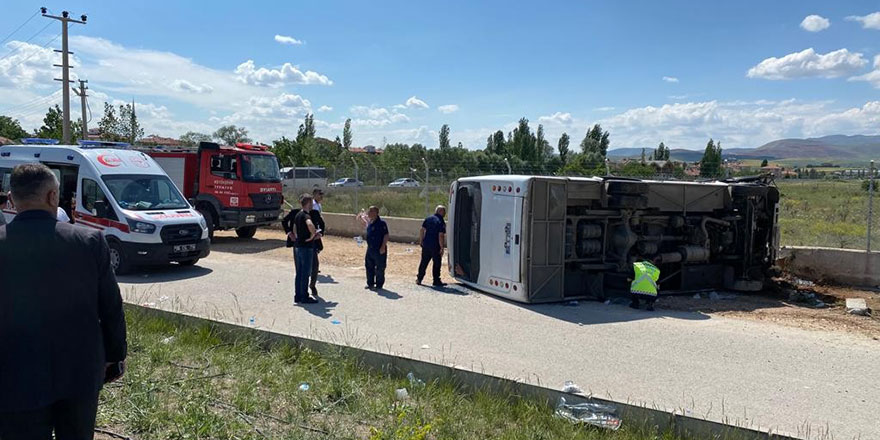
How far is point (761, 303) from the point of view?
1128cm

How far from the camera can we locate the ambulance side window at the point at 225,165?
17734 mm

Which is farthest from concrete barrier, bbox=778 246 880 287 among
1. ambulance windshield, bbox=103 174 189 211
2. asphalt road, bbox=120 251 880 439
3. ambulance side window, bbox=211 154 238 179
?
ambulance side window, bbox=211 154 238 179

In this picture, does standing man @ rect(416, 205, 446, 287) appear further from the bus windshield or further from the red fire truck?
the bus windshield

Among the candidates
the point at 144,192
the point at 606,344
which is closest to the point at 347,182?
the point at 144,192

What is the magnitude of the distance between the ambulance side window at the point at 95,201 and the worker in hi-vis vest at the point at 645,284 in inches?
377

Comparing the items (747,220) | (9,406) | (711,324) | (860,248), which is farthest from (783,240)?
(9,406)

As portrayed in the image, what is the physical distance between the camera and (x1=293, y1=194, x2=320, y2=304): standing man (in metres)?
9.88

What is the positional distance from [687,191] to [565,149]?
6002cm

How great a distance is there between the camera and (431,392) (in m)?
5.92

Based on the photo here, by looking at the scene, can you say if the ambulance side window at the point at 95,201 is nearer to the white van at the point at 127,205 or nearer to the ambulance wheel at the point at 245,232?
the white van at the point at 127,205

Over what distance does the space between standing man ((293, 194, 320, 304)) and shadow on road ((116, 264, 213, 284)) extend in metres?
3.35

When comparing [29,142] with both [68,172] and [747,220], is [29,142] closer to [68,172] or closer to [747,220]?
[68,172]

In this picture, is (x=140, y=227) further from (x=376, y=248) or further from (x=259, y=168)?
(x=259, y=168)

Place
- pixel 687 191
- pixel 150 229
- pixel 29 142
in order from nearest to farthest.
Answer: pixel 687 191 < pixel 150 229 < pixel 29 142
